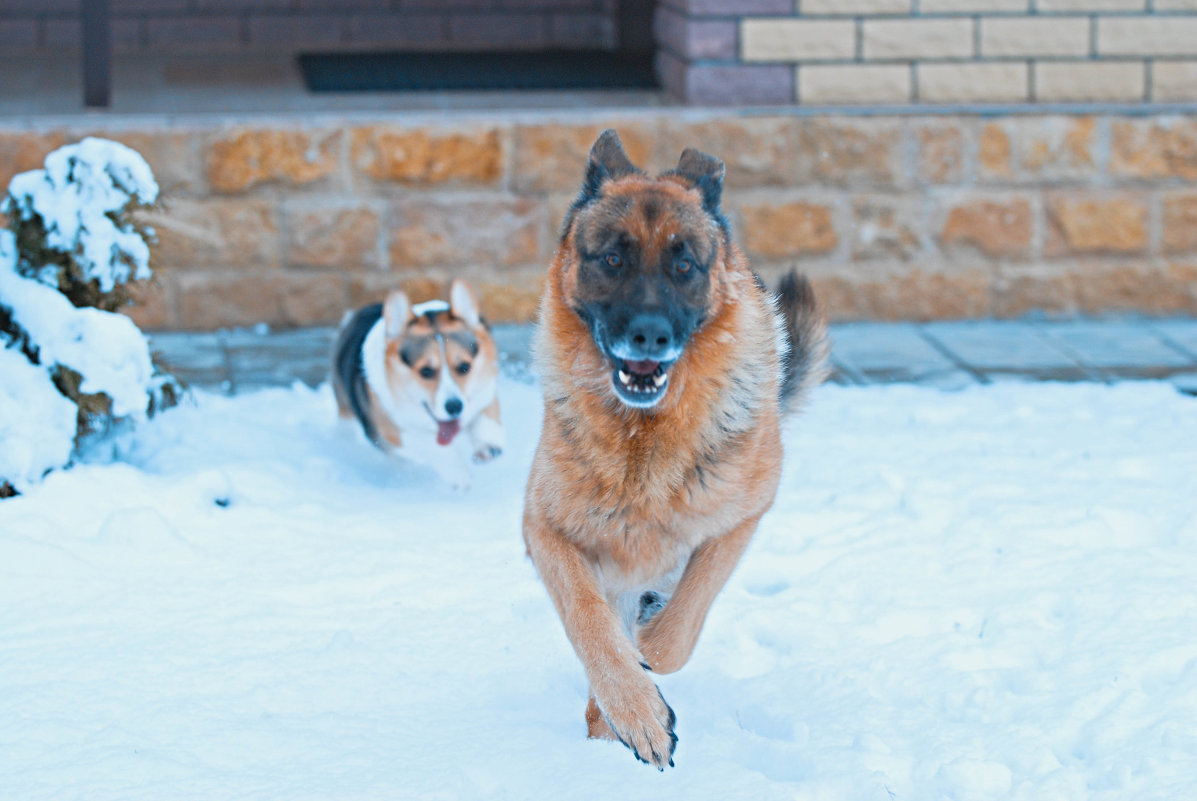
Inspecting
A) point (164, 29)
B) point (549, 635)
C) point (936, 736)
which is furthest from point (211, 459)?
point (164, 29)

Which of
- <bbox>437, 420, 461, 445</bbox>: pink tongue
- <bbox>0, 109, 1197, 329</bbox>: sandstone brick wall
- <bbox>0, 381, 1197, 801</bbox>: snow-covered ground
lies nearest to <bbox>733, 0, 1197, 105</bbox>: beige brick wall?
<bbox>0, 109, 1197, 329</bbox>: sandstone brick wall

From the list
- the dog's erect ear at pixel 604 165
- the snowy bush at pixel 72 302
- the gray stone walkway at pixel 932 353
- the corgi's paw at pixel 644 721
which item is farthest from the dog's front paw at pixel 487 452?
the corgi's paw at pixel 644 721

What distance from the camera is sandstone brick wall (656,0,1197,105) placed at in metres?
7.62

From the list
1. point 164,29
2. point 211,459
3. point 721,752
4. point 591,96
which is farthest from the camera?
point 164,29

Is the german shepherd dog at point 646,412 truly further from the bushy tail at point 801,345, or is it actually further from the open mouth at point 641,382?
the bushy tail at point 801,345

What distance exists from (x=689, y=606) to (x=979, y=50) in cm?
526

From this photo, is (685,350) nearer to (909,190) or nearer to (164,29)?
(909,190)

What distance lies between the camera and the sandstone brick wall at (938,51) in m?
7.62

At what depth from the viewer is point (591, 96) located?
838cm

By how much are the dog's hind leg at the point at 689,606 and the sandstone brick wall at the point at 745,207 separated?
431 centimetres

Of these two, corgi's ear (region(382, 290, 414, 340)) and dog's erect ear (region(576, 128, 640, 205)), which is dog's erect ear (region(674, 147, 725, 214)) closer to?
dog's erect ear (region(576, 128, 640, 205))

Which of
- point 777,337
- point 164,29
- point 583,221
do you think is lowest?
point 777,337

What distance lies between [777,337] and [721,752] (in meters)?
1.16

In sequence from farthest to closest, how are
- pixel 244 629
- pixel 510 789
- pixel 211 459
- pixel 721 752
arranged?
pixel 211 459 < pixel 244 629 < pixel 721 752 < pixel 510 789
